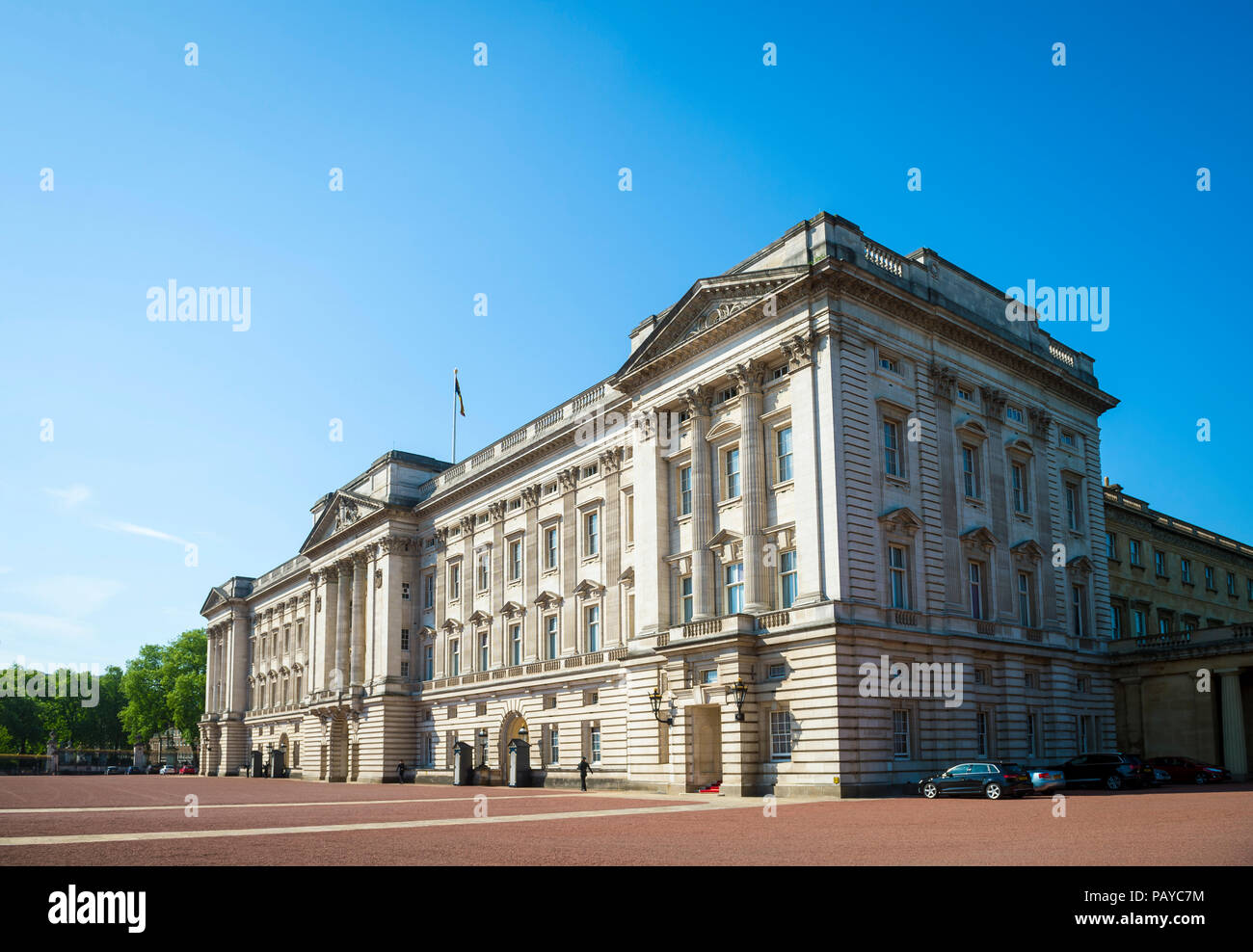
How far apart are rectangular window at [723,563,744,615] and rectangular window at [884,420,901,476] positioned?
24.3 ft

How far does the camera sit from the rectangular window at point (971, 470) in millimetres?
46531

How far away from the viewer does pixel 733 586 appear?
4397 centimetres

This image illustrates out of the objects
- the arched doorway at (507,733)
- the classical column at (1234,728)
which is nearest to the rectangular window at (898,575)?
the classical column at (1234,728)

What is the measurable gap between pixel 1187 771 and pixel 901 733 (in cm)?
1385

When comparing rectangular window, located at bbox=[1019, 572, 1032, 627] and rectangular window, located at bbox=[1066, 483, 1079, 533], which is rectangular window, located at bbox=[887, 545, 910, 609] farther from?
rectangular window, located at bbox=[1066, 483, 1079, 533]

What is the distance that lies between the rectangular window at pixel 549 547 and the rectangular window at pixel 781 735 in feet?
79.1

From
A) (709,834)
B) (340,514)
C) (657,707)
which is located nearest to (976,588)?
(657,707)

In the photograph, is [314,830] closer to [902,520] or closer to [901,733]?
[901,733]

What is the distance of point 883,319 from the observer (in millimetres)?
43281
